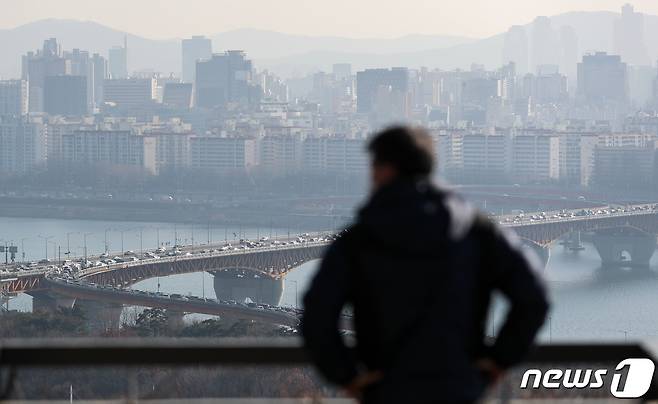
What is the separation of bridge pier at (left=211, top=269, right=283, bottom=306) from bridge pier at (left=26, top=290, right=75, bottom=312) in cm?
282

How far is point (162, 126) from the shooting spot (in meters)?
58.2

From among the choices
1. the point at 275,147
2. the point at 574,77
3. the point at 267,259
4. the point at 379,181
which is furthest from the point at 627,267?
the point at 574,77

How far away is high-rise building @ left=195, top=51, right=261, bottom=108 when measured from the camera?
70.1m

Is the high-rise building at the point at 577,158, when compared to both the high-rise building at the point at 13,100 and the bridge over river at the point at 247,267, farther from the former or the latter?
the high-rise building at the point at 13,100

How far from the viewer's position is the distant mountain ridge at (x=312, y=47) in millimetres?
118625

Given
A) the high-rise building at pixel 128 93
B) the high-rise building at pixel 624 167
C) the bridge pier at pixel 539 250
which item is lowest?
the bridge pier at pixel 539 250

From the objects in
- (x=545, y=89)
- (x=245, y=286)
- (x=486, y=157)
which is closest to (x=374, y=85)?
(x=545, y=89)

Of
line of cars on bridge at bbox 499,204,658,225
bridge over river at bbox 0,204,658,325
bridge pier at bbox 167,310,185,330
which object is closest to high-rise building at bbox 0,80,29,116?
line of cars on bridge at bbox 499,204,658,225

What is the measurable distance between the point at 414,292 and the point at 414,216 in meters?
0.06

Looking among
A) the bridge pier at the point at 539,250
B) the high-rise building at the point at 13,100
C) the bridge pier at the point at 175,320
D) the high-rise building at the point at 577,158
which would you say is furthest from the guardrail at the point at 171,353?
the high-rise building at the point at 13,100

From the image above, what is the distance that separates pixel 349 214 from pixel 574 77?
62067 mm

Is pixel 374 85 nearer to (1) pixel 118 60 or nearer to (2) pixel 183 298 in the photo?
(1) pixel 118 60

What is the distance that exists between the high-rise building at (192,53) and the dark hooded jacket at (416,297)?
286ft

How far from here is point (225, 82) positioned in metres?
70.7
